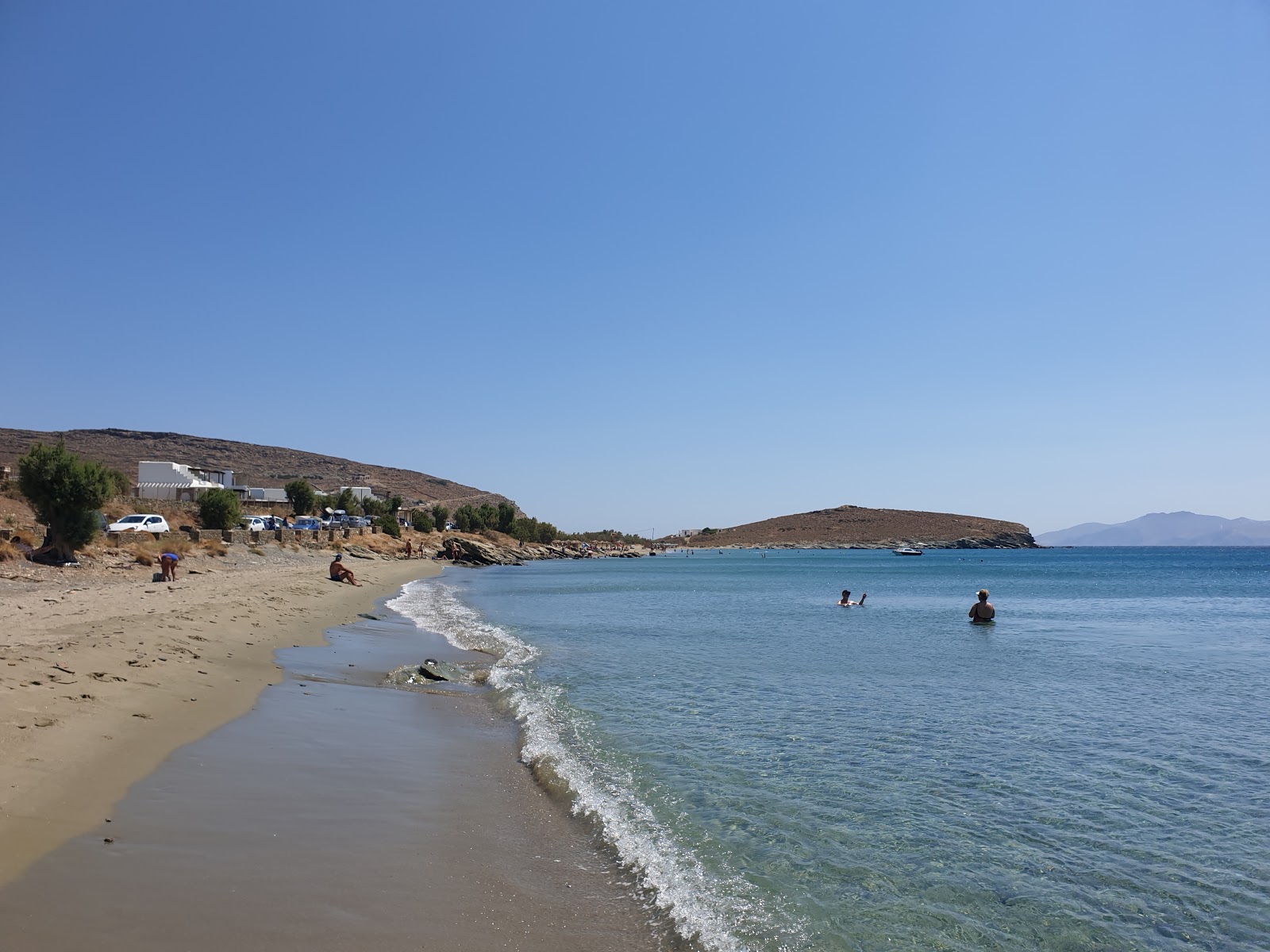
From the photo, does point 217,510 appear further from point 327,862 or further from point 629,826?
point 327,862

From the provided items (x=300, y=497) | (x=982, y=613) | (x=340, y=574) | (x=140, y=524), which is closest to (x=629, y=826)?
(x=982, y=613)

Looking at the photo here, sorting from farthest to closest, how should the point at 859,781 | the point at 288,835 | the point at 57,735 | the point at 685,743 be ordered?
the point at 685,743, the point at 859,781, the point at 57,735, the point at 288,835

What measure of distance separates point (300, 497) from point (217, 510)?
114 ft

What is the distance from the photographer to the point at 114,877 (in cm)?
520

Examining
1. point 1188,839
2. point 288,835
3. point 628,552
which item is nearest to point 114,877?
point 288,835

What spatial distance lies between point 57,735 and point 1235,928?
1024cm

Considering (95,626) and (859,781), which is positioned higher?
(95,626)

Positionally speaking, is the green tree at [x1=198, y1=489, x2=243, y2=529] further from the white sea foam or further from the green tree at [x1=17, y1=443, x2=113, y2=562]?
the white sea foam

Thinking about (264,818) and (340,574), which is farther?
(340,574)

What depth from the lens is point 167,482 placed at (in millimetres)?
70812

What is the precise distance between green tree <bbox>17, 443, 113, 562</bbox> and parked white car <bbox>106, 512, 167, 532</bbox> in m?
7.14

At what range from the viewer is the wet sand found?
15.6 feet

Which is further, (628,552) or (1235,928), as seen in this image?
(628,552)

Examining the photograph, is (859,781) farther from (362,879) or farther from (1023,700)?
(1023,700)
